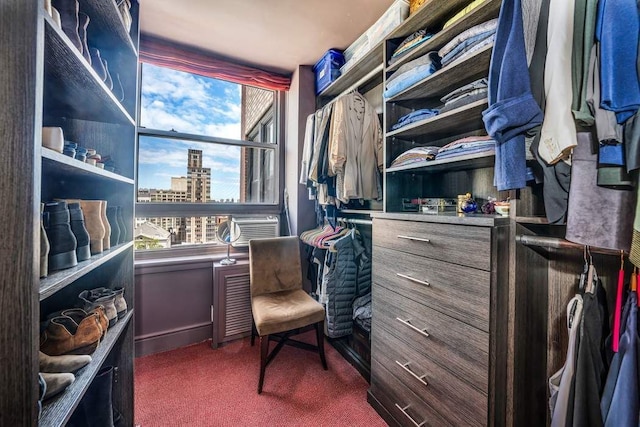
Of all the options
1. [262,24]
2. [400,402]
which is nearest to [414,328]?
[400,402]

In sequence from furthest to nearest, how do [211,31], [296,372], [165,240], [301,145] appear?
[301,145]
[165,240]
[211,31]
[296,372]

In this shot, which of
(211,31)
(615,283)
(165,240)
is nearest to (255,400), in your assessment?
(165,240)

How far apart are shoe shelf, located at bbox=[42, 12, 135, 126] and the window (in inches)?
40.7

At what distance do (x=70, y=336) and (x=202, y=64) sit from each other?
2159 mm

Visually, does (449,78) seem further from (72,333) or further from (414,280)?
(72,333)

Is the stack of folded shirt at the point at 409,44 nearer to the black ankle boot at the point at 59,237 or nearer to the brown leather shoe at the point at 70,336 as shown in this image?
the black ankle boot at the point at 59,237

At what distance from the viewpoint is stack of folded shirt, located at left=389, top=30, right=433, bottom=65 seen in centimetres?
145

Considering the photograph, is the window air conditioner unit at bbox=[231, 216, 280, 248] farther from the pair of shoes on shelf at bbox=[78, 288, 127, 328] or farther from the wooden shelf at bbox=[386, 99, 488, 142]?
the wooden shelf at bbox=[386, 99, 488, 142]

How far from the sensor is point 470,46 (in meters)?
1.19

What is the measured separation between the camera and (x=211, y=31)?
2006 mm

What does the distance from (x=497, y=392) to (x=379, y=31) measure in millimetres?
1990

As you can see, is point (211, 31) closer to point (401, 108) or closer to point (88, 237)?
point (401, 108)

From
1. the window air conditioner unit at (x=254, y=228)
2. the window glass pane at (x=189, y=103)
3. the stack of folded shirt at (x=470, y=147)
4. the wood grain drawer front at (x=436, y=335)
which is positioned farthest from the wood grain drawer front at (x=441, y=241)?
the window glass pane at (x=189, y=103)

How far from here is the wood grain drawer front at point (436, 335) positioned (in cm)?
99
